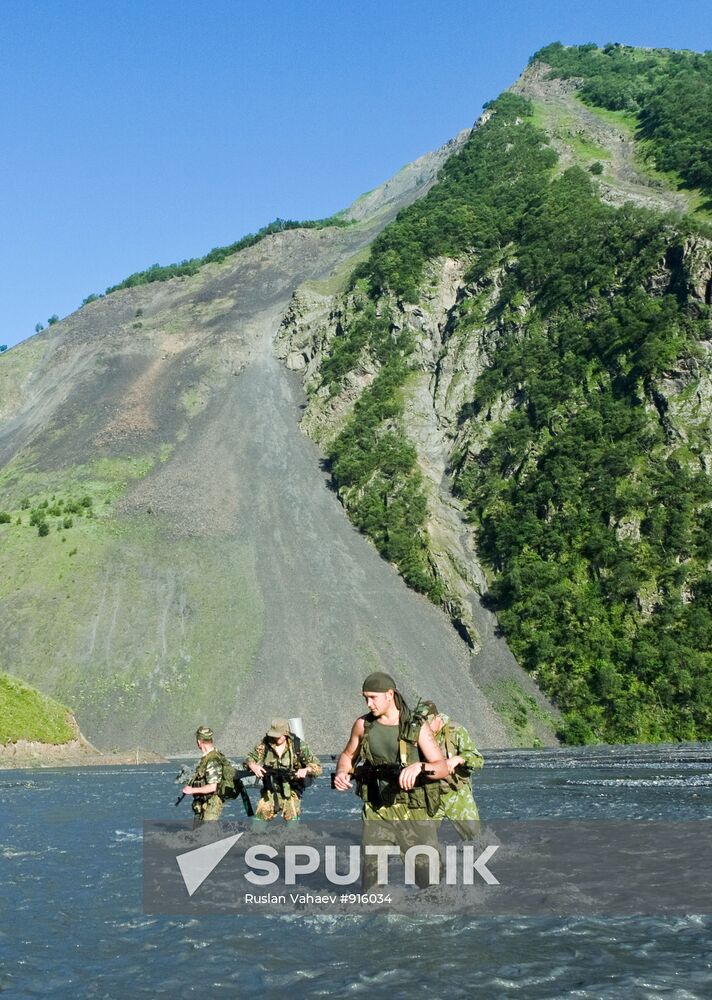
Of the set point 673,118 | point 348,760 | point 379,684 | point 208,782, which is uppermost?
point 673,118

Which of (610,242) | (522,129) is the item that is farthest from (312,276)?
(610,242)

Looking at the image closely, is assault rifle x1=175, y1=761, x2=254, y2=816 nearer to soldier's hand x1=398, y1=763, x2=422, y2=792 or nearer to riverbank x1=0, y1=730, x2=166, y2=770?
soldier's hand x1=398, y1=763, x2=422, y2=792

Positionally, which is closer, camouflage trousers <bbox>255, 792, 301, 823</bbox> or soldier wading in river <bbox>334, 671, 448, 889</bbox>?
soldier wading in river <bbox>334, 671, 448, 889</bbox>

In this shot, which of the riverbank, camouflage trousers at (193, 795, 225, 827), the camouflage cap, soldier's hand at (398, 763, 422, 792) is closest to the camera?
soldier's hand at (398, 763, 422, 792)

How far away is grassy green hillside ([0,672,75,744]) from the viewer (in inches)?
2212

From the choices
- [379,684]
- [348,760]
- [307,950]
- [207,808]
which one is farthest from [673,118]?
[307,950]

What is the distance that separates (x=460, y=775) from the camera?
12492 mm

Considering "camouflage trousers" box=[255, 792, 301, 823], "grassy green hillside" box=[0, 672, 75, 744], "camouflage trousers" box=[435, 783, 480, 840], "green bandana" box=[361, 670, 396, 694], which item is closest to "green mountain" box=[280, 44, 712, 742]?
"grassy green hillside" box=[0, 672, 75, 744]

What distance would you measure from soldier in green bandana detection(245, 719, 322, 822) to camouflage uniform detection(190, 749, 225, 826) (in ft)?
1.93

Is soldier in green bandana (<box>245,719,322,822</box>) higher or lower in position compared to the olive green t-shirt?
lower

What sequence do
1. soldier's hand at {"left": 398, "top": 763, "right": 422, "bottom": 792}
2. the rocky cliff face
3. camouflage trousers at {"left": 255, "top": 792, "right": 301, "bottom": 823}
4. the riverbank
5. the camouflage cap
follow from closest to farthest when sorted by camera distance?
1. soldier's hand at {"left": 398, "top": 763, "right": 422, "bottom": 792}
2. the camouflage cap
3. camouflage trousers at {"left": 255, "top": 792, "right": 301, "bottom": 823}
4. the riverbank
5. the rocky cliff face

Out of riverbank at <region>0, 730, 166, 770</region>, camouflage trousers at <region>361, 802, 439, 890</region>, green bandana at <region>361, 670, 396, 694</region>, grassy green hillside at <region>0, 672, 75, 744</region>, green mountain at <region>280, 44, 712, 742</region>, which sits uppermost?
green mountain at <region>280, 44, 712, 742</region>

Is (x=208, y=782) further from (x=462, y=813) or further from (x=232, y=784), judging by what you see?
(x=462, y=813)

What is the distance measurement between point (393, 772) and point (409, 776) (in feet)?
1.79
